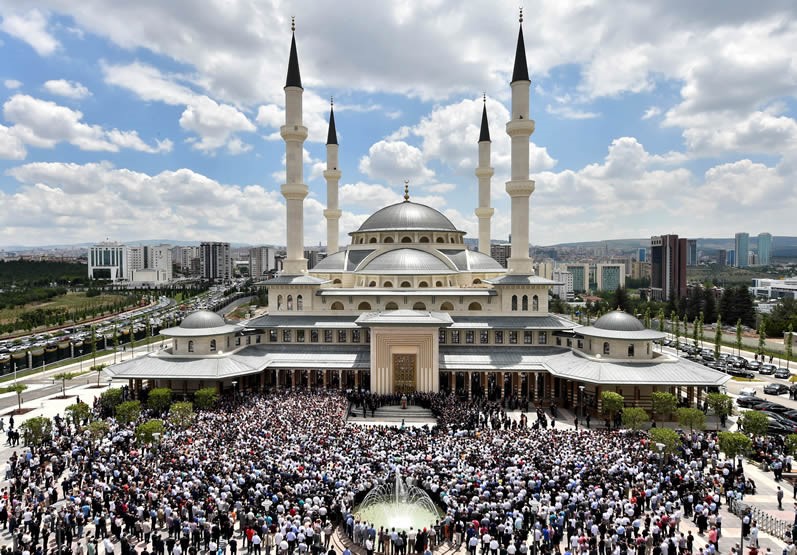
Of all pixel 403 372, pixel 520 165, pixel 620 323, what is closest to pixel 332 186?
pixel 520 165

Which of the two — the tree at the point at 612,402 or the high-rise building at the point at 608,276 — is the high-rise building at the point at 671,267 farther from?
the tree at the point at 612,402

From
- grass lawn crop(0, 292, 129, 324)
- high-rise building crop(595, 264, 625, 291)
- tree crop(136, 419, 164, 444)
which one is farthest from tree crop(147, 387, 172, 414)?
high-rise building crop(595, 264, 625, 291)

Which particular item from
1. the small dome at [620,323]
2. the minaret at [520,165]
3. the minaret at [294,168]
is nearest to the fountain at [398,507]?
the small dome at [620,323]

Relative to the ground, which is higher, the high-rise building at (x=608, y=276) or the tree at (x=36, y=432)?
the high-rise building at (x=608, y=276)

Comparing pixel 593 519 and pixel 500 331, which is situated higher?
pixel 500 331

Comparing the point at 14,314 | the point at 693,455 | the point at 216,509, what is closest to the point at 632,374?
the point at 693,455

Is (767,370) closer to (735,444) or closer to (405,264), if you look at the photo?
(735,444)

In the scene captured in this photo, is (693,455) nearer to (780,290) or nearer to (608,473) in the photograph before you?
(608,473)
